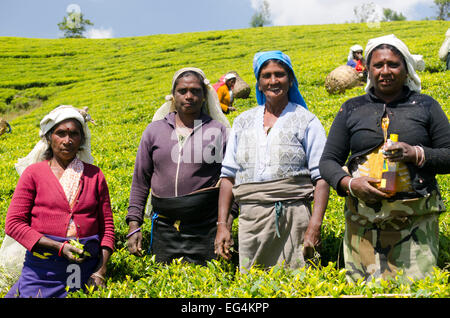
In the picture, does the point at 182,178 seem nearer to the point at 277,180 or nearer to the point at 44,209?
the point at 277,180

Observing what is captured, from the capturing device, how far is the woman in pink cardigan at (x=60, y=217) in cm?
307

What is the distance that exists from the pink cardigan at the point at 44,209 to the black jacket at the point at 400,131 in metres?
1.95

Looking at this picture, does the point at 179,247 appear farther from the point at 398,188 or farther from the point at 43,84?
the point at 43,84

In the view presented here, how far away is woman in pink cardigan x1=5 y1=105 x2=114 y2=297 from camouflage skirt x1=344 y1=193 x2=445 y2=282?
7.01ft

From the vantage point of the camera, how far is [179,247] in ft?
12.0

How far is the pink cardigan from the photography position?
A: 305 cm

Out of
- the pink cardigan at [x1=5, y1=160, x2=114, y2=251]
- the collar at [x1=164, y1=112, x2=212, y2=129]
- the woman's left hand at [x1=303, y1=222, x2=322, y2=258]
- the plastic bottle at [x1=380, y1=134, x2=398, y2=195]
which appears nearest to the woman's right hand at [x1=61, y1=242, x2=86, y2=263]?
the pink cardigan at [x1=5, y1=160, x2=114, y2=251]

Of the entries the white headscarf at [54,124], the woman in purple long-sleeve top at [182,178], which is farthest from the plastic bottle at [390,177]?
the white headscarf at [54,124]

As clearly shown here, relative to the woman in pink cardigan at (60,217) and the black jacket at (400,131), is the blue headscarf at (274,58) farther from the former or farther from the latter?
the woman in pink cardigan at (60,217)

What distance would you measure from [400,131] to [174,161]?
196cm

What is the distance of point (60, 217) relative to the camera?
3129mm

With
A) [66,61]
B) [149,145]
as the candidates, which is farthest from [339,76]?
[66,61]

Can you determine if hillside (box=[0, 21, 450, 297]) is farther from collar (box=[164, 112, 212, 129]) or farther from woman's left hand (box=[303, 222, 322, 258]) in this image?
collar (box=[164, 112, 212, 129])

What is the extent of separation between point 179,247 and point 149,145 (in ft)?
3.35
